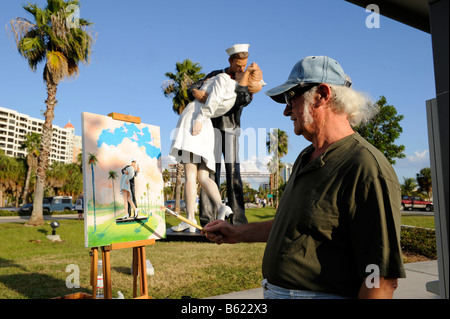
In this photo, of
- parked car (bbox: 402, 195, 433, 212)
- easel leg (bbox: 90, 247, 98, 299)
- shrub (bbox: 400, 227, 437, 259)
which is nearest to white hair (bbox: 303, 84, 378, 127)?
easel leg (bbox: 90, 247, 98, 299)

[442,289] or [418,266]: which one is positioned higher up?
[442,289]

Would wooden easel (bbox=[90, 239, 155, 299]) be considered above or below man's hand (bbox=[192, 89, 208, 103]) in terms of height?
below

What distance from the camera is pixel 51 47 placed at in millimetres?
12125

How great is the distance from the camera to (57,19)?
39.1ft

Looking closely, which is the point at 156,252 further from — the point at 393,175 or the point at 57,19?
the point at 57,19

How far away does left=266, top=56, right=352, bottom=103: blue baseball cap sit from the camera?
135cm

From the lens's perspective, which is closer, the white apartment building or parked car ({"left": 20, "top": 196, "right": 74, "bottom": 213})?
parked car ({"left": 20, "top": 196, "right": 74, "bottom": 213})

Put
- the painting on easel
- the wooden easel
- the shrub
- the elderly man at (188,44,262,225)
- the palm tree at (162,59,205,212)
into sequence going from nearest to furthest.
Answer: the wooden easel → the painting on easel → the elderly man at (188,44,262,225) → the shrub → the palm tree at (162,59,205,212)

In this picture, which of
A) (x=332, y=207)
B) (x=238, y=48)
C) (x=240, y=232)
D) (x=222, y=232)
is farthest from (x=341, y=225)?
(x=238, y=48)

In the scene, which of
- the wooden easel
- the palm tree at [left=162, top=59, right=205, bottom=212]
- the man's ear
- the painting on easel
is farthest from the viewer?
the palm tree at [left=162, top=59, right=205, bottom=212]

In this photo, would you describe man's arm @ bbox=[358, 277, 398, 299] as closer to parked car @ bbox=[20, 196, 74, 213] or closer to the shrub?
the shrub
